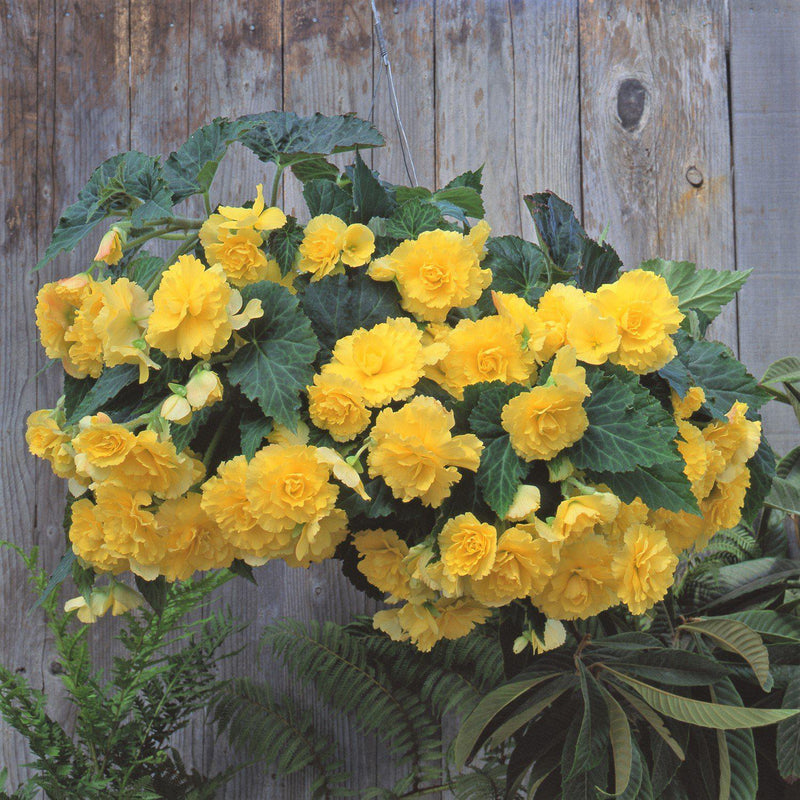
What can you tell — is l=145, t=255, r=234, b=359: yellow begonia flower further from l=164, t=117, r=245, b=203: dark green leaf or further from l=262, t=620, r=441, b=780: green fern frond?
l=262, t=620, r=441, b=780: green fern frond

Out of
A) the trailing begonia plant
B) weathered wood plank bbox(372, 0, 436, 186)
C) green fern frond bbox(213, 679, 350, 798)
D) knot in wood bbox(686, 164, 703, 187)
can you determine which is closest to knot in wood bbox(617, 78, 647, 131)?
knot in wood bbox(686, 164, 703, 187)

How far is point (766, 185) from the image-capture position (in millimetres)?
1457

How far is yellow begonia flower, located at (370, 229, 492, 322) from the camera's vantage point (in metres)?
0.74

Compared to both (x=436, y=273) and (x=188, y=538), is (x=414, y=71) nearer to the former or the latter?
(x=436, y=273)

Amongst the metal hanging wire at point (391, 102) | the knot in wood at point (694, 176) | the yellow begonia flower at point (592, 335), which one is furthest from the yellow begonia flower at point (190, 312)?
the knot in wood at point (694, 176)

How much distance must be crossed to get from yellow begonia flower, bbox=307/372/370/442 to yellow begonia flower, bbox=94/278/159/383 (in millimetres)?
146

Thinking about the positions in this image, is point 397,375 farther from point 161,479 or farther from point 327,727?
point 327,727

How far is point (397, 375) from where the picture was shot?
0.70 meters

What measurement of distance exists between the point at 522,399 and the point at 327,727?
→ 0.94 metres

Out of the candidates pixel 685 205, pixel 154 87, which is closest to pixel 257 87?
pixel 154 87

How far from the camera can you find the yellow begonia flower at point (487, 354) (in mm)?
721

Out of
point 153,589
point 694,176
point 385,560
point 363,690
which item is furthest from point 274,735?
point 694,176

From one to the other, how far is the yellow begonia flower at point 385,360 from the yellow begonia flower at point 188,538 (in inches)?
6.9

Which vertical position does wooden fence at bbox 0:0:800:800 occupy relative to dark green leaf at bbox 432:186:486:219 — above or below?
above
